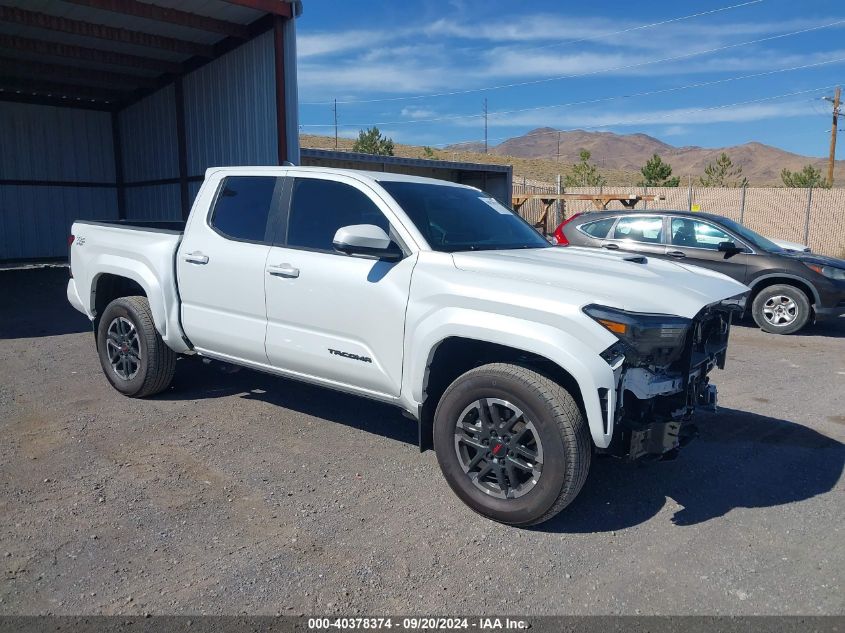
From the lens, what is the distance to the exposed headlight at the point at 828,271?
930 cm

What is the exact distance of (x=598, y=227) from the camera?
10695mm

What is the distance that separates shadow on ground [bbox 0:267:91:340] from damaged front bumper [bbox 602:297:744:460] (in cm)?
813

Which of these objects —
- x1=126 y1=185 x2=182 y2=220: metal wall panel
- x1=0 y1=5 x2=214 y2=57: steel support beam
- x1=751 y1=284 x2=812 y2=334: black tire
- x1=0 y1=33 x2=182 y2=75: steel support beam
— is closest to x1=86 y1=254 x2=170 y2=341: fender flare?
x1=751 y1=284 x2=812 y2=334: black tire

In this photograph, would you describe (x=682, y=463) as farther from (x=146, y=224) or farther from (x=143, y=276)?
(x=146, y=224)

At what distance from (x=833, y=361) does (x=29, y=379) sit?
28.5 feet

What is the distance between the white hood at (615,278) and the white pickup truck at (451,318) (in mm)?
12

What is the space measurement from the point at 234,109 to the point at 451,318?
13.5m

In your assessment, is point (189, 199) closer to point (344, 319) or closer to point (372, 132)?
point (344, 319)

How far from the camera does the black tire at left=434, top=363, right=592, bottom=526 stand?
3.42m

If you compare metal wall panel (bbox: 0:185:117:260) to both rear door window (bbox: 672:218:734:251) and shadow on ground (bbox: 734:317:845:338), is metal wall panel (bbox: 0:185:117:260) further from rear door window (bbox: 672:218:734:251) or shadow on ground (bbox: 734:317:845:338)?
shadow on ground (bbox: 734:317:845:338)

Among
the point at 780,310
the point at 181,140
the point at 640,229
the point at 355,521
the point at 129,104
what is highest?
the point at 129,104

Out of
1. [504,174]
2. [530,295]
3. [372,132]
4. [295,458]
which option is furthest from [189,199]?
[372,132]

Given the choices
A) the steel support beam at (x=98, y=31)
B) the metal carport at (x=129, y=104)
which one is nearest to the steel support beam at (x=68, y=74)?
the metal carport at (x=129, y=104)

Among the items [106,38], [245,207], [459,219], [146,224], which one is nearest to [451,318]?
[459,219]
